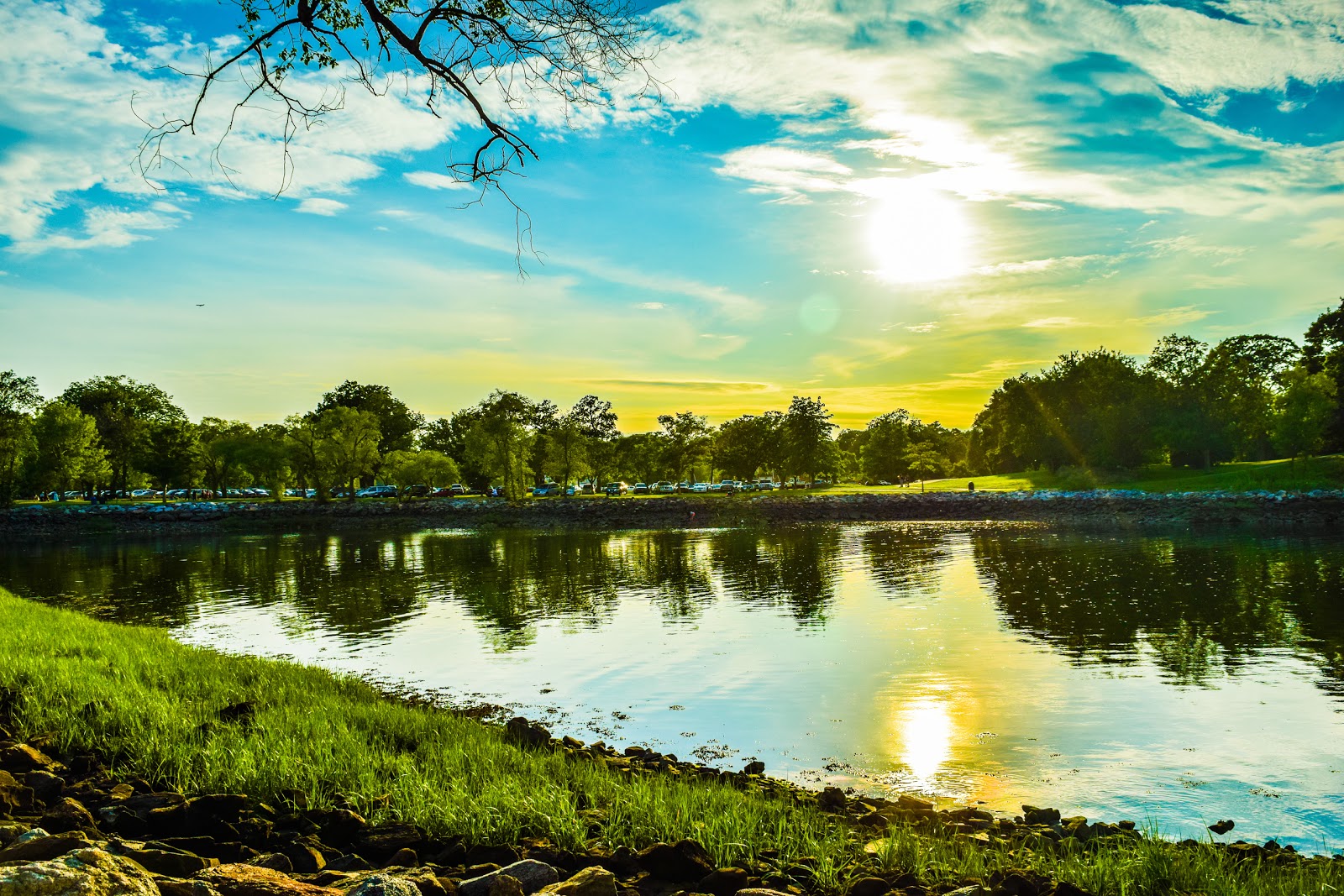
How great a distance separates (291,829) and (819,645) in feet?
50.6

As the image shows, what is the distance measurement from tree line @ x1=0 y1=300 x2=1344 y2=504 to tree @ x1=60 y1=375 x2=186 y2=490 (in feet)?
0.75

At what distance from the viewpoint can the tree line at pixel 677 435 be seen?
81625mm

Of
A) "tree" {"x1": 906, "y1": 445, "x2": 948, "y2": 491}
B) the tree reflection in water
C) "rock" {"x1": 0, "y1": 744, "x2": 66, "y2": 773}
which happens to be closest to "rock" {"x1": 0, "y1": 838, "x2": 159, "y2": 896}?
"rock" {"x1": 0, "y1": 744, "x2": 66, "y2": 773}

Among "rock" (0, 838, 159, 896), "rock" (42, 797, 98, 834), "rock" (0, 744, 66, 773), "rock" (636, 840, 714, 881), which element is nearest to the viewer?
"rock" (0, 838, 159, 896)

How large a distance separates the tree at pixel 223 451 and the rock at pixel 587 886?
10846cm

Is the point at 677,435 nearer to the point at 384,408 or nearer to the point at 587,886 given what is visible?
the point at 384,408

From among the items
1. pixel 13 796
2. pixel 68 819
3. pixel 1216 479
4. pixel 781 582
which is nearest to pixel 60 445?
pixel 781 582

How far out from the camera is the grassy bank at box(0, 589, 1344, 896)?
22.2 feet

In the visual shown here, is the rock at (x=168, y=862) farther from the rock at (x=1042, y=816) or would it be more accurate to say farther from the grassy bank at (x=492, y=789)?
the rock at (x=1042, y=816)

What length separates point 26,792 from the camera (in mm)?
7199

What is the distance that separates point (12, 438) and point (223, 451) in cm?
2151

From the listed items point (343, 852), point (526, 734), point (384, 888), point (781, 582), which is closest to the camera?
point (384, 888)

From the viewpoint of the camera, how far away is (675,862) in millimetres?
6422

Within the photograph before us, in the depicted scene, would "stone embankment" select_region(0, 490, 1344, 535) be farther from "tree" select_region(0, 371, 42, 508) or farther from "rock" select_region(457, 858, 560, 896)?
"rock" select_region(457, 858, 560, 896)
